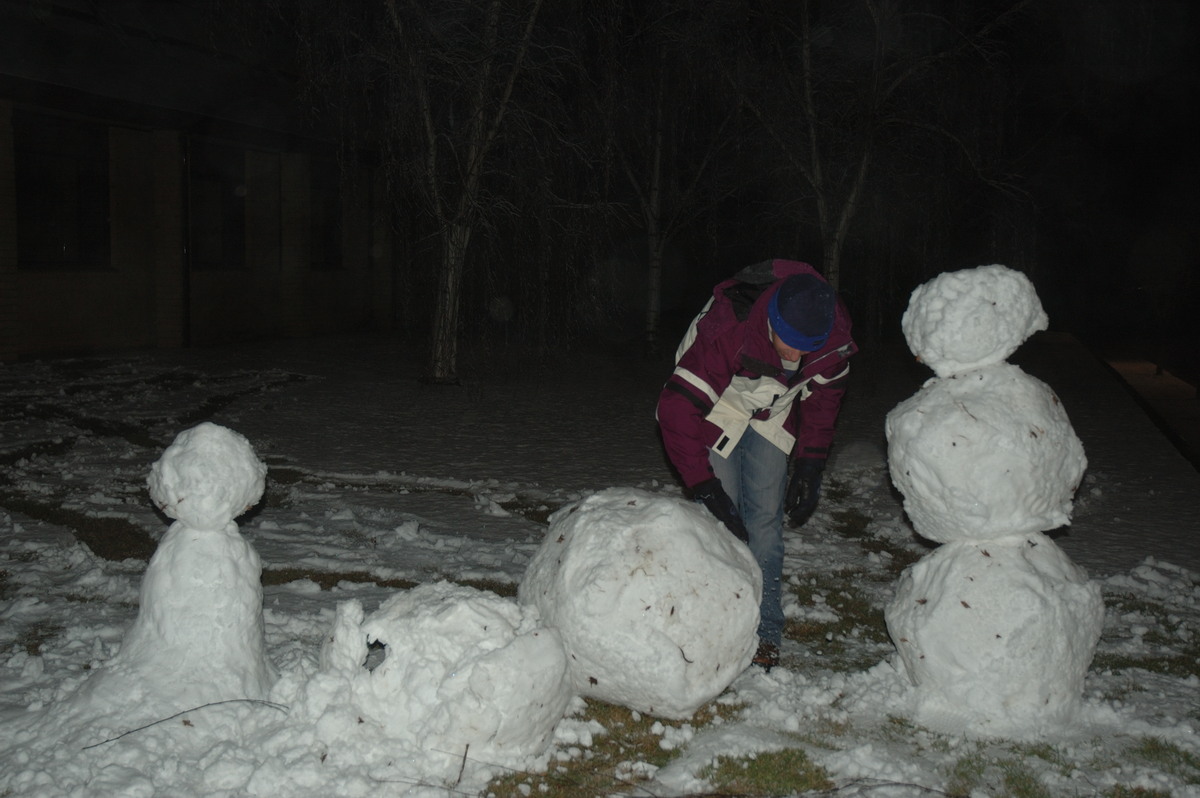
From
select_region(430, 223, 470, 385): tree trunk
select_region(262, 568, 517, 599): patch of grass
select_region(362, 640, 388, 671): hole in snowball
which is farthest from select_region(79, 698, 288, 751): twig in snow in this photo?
select_region(430, 223, 470, 385): tree trunk

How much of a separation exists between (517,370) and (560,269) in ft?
8.68

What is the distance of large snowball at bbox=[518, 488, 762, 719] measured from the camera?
136 inches

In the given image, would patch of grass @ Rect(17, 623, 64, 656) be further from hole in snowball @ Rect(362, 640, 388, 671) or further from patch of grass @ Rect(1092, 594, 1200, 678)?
patch of grass @ Rect(1092, 594, 1200, 678)

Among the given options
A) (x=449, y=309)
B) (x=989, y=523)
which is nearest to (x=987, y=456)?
(x=989, y=523)

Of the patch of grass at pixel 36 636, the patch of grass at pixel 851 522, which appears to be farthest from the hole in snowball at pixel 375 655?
the patch of grass at pixel 851 522

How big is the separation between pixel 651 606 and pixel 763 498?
1.03 metres

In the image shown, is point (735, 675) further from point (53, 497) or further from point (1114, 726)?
point (53, 497)

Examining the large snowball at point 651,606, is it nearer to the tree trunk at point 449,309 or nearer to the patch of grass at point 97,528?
the patch of grass at point 97,528

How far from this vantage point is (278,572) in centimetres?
508

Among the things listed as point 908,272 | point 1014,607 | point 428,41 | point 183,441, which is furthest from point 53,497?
point 908,272

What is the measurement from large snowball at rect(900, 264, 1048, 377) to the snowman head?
8.77 ft

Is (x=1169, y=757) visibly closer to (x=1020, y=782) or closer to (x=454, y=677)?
(x=1020, y=782)

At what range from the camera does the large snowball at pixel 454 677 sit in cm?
310

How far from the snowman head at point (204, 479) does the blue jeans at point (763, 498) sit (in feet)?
6.70
